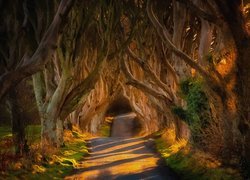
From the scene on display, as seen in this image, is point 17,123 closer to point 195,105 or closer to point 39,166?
point 39,166

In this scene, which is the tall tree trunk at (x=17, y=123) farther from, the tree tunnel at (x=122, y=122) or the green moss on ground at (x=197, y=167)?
the tree tunnel at (x=122, y=122)

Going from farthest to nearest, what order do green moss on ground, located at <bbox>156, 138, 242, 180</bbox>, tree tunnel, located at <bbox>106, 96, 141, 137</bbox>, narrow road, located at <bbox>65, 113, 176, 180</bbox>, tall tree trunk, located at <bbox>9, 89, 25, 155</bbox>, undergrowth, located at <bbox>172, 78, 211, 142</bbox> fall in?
tree tunnel, located at <bbox>106, 96, 141, 137</bbox> < undergrowth, located at <bbox>172, 78, 211, 142</bbox> < tall tree trunk, located at <bbox>9, 89, 25, 155</bbox> < narrow road, located at <bbox>65, 113, 176, 180</bbox> < green moss on ground, located at <bbox>156, 138, 242, 180</bbox>

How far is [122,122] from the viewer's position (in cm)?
6234

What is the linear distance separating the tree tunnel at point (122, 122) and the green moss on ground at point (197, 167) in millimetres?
35034

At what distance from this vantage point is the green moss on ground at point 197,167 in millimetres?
11245

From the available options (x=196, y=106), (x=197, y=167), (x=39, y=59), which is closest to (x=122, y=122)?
(x=196, y=106)

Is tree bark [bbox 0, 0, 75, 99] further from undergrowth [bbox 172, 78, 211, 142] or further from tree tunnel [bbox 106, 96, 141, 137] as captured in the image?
tree tunnel [bbox 106, 96, 141, 137]

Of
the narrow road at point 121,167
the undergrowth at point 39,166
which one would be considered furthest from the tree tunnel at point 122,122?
the undergrowth at point 39,166

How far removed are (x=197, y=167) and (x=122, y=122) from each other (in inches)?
1938

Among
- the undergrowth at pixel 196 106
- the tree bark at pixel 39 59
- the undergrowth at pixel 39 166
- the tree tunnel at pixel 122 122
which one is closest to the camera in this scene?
the tree bark at pixel 39 59

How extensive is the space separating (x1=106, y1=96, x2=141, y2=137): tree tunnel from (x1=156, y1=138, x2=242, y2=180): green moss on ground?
1379 inches

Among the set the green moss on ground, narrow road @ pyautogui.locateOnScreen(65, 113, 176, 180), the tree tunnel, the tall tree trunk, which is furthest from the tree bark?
the tree tunnel

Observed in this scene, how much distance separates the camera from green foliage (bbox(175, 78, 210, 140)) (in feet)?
51.6

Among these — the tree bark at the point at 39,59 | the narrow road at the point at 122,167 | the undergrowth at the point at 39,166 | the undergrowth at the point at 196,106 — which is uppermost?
the tree bark at the point at 39,59
